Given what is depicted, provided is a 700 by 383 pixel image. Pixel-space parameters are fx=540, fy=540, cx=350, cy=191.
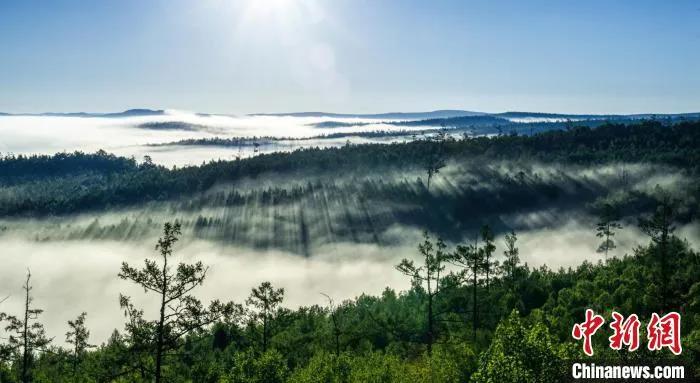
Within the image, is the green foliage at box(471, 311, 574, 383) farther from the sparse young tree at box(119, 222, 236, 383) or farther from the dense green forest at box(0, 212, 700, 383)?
the sparse young tree at box(119, 222, 236, 383)

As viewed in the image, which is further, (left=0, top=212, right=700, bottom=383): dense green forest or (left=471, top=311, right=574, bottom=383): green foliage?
(left=471, top=311, right=574, bottom=383): green foliage

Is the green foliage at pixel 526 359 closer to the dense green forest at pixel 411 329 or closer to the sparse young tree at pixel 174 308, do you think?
the dense green forest at pixel 411 329

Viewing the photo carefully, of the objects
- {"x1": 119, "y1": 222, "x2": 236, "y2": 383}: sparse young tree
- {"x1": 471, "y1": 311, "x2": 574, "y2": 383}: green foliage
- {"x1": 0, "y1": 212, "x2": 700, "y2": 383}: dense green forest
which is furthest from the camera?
{"x1": 471, "y1": 311, "x2": 574, "y2": 383}: green foliage

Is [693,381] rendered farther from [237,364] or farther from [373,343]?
[373,343]

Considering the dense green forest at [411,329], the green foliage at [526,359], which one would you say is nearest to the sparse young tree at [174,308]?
the dense green forest at [411,329]

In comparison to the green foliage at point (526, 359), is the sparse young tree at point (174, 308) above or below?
above

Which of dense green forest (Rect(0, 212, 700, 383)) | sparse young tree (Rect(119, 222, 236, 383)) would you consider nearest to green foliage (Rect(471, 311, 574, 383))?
dense green forest (Rect(0, 212, 700, 383))

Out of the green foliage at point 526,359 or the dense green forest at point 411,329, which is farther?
the green foliage at point 526,359

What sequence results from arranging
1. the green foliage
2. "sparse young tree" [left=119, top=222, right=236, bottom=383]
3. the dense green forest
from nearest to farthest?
"sparse young tree" [left=119, top=222, right=236, bottom=383]
the dense green forest
the green foliage

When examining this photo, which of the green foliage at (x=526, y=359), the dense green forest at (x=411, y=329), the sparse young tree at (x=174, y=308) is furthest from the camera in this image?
the green foliage at (x=526, y=359)

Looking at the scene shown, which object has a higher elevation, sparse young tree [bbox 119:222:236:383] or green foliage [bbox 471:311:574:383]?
sparse young tree [bbox 119:222:236:383]

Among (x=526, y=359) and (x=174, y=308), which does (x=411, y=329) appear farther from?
(x=174, y=308)
